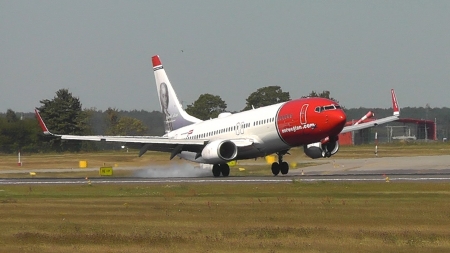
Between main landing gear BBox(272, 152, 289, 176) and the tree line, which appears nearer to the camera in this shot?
main landing gear BBox(272, 152, 289, 176)

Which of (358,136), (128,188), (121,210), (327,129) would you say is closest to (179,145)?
(327,129)

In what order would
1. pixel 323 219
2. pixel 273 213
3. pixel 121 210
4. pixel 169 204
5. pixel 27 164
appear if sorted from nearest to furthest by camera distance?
pixel 323 219 → pixel 273 213 → pixel 121 210 → pixel 169 204 → pixel 27 164

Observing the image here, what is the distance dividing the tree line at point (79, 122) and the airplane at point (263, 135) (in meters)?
12.0

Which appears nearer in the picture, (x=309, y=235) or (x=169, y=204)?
(x=309, y=235)

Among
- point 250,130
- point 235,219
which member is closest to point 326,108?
point 250,130

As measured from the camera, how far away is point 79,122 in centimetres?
11825

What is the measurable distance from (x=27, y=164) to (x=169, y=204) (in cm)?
4706

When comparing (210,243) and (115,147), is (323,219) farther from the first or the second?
(115,147)

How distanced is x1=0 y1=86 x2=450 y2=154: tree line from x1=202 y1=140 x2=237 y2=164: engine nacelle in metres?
16.3

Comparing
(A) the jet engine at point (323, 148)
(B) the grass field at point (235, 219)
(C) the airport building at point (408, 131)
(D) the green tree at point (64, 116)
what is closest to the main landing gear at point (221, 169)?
(A) the jet engine at point (323, 148)

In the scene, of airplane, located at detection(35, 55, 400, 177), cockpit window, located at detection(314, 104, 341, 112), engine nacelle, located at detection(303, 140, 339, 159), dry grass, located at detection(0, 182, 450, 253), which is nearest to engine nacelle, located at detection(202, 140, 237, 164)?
airplane, located at detection(35, 55, 400, 177)

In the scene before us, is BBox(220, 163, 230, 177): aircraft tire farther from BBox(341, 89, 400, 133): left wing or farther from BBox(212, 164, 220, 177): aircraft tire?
BBox(341, 89, 400, 133): left wing

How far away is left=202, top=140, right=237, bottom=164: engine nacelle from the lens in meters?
50.2

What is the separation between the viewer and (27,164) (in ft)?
240
